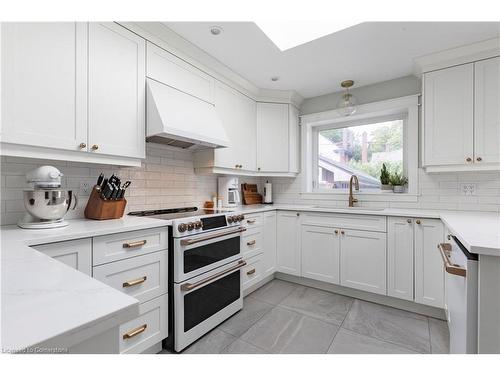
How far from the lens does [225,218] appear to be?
2137mm

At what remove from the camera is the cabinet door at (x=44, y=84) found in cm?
128

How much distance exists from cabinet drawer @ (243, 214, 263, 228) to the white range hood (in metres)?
0.78

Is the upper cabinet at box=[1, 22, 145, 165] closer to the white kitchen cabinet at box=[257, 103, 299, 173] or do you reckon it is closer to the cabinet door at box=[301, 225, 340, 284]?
the white kitchen cabinet at box=[257, 103, 299, 173]

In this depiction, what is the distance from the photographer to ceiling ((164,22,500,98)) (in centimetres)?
194

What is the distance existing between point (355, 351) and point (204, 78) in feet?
8.49

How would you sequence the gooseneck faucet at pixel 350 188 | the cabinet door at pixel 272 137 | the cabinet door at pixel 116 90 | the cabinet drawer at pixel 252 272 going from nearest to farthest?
the cabinet door at pixel 116 90
the cabinet drawer at pixel 252 272
the gooseneck faucet at pixel 350 188
the cabinet door at pixel 272 137

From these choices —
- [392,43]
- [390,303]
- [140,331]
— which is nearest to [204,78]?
[392,43]

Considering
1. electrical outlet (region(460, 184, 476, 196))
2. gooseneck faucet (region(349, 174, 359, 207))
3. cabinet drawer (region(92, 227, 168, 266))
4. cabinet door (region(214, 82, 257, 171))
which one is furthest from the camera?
gooseneck faucet (region(349, 174, 359, 207))

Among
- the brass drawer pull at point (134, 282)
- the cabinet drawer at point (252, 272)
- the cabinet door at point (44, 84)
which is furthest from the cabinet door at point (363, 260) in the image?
the cabinet door at point (44, 84)

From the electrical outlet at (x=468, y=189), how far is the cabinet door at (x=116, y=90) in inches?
116

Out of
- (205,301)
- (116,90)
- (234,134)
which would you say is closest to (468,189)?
(234,134)

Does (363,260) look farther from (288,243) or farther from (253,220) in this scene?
(253,220)

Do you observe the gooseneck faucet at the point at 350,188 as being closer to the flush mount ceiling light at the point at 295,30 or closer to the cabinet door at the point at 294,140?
the cabinet door at the point at 294,140

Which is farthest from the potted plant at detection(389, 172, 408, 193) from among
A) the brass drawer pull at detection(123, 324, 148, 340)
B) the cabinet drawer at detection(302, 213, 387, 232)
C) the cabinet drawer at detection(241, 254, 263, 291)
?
the brass drawer pull at detection(123, 324, 148, 340)
